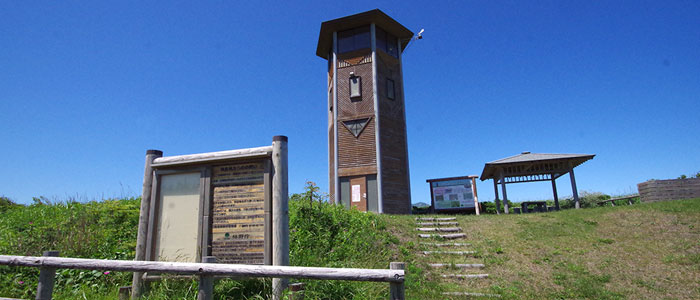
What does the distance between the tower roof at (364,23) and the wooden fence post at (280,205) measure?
51.9ft

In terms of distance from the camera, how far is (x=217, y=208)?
207 inches

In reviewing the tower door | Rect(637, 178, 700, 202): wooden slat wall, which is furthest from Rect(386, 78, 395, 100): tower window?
Rect(637, 178, 700, 202): wooden slat wall

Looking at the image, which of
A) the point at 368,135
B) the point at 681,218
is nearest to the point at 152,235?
the point at 368,135

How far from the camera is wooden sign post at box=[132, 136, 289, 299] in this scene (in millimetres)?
4906

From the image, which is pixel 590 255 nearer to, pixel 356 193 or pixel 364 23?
pixel 356 193

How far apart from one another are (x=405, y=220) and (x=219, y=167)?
27.8 feet

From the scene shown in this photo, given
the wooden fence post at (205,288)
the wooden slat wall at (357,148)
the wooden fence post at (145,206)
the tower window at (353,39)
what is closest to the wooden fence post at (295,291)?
the wooden fence post at (205,288)

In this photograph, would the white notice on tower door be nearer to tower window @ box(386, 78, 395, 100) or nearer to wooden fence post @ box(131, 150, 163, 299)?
tower window @ box(386, 78, 395, 100)

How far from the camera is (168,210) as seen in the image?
18.1 feet

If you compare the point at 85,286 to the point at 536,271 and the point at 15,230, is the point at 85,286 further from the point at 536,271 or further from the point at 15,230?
the point at 536,271

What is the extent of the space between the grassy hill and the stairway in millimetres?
138

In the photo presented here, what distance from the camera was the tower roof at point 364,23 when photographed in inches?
749

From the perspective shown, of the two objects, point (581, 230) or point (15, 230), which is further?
point (581, 230)

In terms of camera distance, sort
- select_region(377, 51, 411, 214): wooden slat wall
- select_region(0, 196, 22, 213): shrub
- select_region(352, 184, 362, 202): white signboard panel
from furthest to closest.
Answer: select_region(377, 51, 411, 214): wooden slat wall, select_region(352, 184, 362, 202): white signboard panel, select_region(0, 196, 22, 213): shrub
